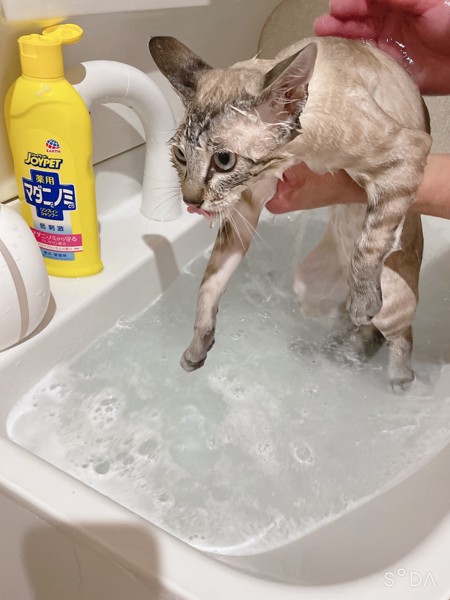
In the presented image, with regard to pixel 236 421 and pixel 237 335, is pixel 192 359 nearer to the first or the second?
pixel 236 421

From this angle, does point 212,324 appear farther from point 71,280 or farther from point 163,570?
point 163,570

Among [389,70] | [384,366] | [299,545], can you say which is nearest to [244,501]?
[299,545]

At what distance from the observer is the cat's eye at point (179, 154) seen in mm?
887

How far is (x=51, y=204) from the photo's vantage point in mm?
1137

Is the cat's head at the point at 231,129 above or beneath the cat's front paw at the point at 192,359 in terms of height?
above

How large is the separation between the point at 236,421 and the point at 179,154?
0.50 meters

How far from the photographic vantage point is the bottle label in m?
1.10

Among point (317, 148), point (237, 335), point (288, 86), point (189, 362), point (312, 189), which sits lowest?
point (237, 335)

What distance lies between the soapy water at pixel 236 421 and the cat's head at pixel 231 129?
1.41 ft

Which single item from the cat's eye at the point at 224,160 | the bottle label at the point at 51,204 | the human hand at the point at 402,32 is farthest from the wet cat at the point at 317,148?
the bottle label at the point at 51,204

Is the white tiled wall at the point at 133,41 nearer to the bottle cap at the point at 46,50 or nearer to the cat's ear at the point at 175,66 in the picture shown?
the bottle cap at the point at 46,50

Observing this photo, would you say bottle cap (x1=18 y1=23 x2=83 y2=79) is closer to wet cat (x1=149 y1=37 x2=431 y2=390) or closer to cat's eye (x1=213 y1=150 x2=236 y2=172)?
wet cat (x1=149 y1=37 x2=431 y2=390)

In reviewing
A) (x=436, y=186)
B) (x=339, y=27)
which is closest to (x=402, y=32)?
(x=339, y=27)

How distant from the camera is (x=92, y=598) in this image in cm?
78
